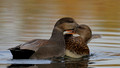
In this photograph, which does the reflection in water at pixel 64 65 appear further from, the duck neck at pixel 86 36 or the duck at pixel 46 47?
the duck neck at pixel 86 36

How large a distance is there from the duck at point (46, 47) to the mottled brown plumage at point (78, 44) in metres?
0.36

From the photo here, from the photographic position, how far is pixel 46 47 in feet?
36.6

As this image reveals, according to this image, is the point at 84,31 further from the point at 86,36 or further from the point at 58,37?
the point at 58,37

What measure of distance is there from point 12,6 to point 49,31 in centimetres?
883

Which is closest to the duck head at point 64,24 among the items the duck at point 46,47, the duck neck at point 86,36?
the duck at point 46,47

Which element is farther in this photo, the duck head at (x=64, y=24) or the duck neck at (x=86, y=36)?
the duck neck at (x=86, y=36)

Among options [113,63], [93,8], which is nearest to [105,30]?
[113,63]

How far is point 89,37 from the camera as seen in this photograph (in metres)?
12.6

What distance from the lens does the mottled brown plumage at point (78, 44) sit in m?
11.9

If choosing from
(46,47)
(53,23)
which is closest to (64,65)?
(46,47)

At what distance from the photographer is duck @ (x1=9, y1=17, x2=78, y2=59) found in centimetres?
1081

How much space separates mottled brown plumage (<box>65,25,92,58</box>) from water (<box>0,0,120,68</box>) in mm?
333

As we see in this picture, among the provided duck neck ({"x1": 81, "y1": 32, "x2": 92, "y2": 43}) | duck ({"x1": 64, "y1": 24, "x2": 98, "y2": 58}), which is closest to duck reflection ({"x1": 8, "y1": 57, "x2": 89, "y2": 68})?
duck ({"x1": 64, "y1": 24, "x2": 98, "y2": 58})

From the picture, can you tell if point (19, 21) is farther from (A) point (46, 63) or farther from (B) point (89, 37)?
(A) point (46, 63)
